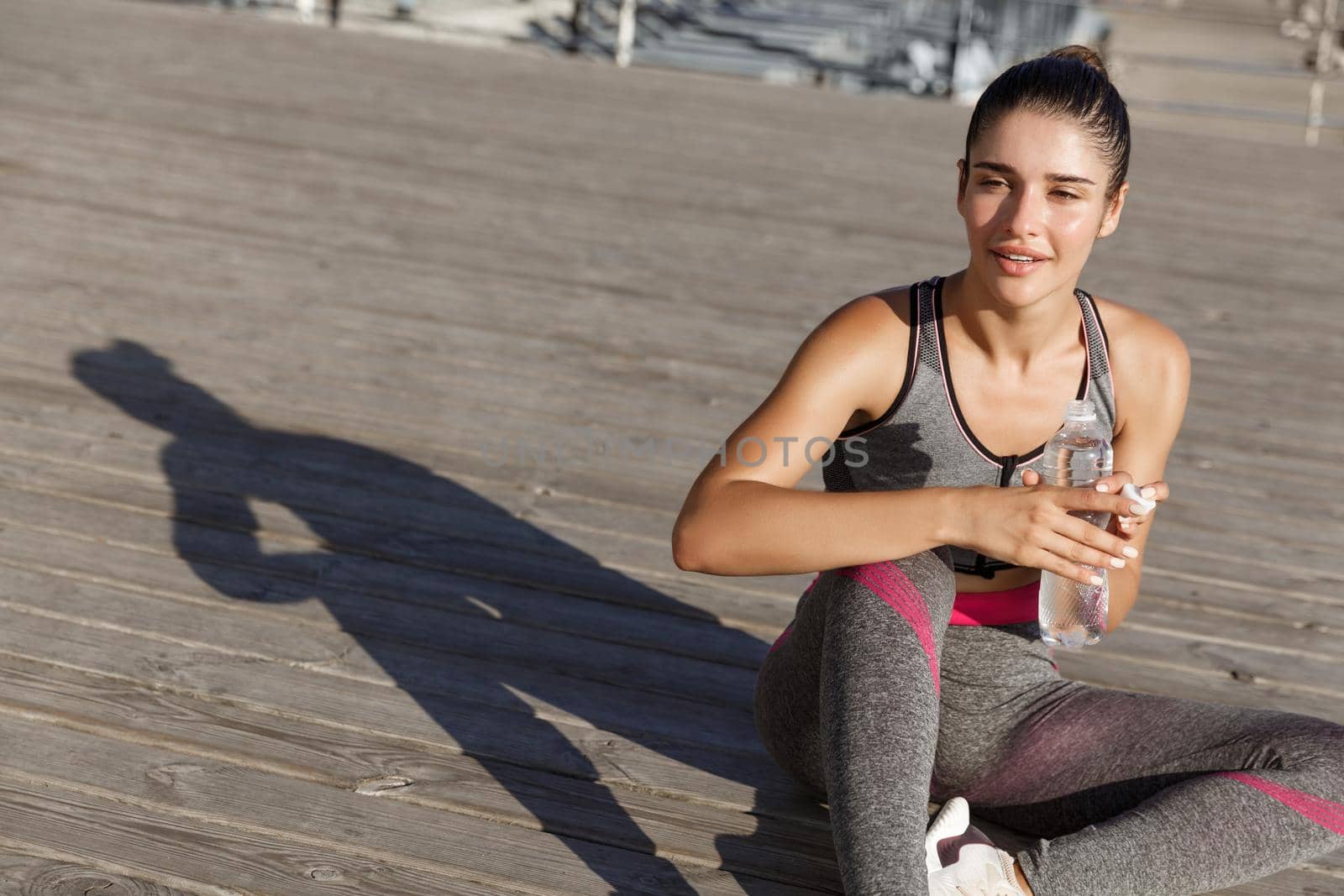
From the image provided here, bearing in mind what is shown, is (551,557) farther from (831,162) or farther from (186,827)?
(831,162)

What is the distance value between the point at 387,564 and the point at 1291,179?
570 centimetres

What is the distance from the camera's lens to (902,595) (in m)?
1.75

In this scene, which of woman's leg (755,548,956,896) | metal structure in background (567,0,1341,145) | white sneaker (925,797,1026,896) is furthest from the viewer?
metal structure in background (567,0,1341,145)

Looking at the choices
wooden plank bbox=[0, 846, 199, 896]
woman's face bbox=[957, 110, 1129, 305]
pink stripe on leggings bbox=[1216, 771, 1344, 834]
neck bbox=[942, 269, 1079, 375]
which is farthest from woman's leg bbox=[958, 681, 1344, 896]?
wooden plank bbox=[0, 846, 199, 896]

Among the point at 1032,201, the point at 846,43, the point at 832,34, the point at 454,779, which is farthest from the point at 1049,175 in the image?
the point at 846,43

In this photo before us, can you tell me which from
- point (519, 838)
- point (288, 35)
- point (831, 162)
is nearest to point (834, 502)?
point (519, 838)

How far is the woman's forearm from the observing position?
1726 mm

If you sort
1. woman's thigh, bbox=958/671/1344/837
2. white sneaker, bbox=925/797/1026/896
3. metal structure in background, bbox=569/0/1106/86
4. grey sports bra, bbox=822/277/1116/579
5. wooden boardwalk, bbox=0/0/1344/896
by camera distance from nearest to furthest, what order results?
white sneaker, bbox=925/797/1026/896 → woman's thigh, bbox=958/671/1344/837 → grey sports bra, bbox=822/277/1116/579 → wooden boardwalk, bbox=0/0/1344/896 → metal structure in background, bbox=569/0/1106/86

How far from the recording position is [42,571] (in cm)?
263

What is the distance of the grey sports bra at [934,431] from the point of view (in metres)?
1.92

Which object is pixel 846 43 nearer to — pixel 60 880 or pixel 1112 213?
pixel 1112 213

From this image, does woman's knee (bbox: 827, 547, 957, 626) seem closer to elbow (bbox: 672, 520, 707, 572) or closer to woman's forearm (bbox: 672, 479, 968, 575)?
woman's forearm (bbox: 672, 479, 968, 575)

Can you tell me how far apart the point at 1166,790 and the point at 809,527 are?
1.87 feet

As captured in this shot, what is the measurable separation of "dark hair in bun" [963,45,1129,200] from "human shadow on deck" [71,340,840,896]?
102 centimetres
